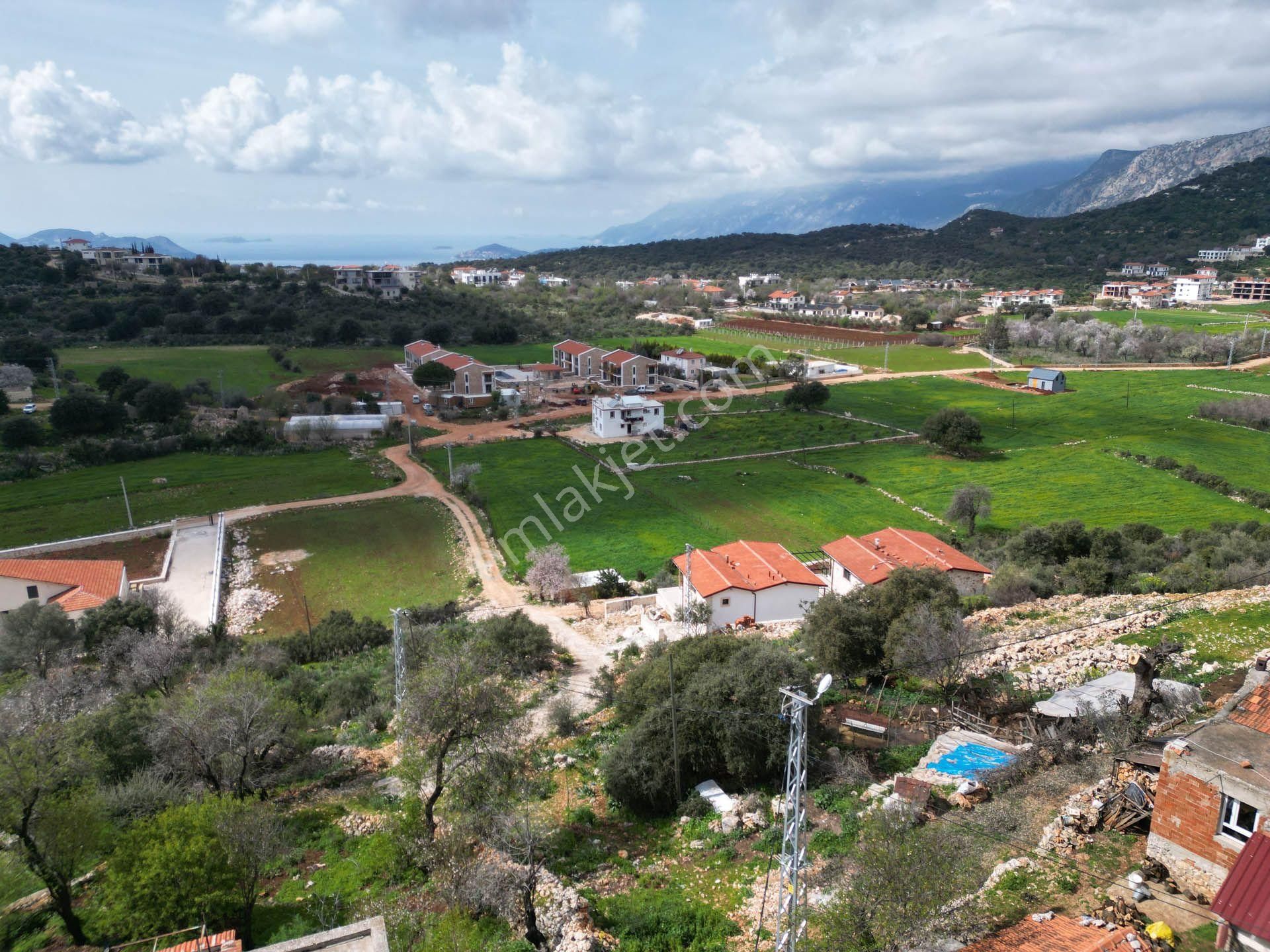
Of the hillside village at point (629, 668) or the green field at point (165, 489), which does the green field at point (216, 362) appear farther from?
the green field at point (165, 489)

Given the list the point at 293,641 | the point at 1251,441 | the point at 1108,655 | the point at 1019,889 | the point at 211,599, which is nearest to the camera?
the point at 1019,889

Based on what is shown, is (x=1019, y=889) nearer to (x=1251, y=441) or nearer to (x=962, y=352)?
(x=1251, y=441)

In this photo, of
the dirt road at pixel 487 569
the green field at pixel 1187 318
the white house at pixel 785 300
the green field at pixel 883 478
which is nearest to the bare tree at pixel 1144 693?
the dirt road at pixel 487 569

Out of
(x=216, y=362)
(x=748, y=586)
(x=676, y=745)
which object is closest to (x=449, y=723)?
(x=676, y=745)

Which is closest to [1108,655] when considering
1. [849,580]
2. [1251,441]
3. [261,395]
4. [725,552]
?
[849,580]

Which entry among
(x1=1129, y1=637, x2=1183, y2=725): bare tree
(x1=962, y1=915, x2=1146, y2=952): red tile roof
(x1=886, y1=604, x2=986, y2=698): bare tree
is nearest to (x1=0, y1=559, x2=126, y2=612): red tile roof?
(x1=886, y1=604, x2=986, y2=698): bare tree
